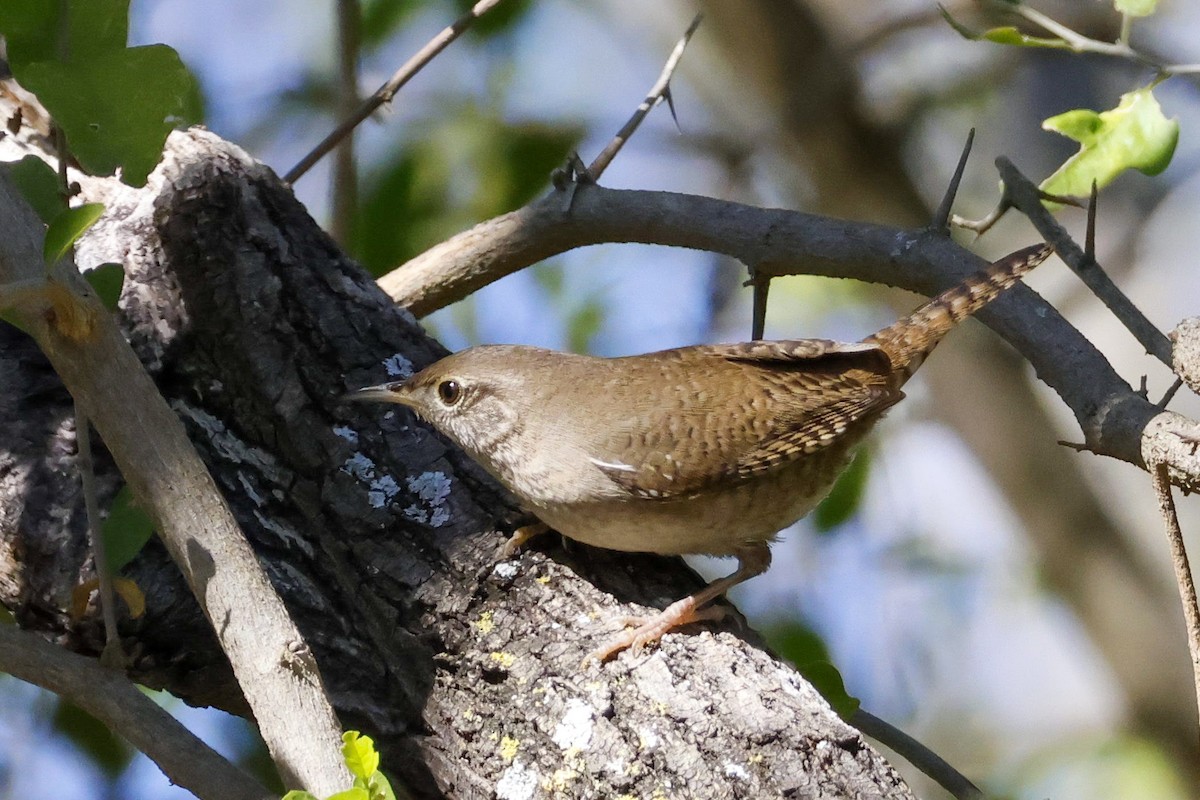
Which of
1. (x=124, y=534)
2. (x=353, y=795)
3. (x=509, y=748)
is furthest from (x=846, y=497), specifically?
(x=353, y=795)

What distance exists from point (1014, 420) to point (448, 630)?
3.55 metres

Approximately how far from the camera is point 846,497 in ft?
11.1

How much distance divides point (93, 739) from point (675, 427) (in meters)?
1.61

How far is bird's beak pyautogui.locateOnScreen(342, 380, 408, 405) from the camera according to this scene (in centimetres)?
223

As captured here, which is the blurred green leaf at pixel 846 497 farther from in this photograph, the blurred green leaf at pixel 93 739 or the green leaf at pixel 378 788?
the green leaf at pixel 378 788

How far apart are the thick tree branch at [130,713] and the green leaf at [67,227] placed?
1.83ft

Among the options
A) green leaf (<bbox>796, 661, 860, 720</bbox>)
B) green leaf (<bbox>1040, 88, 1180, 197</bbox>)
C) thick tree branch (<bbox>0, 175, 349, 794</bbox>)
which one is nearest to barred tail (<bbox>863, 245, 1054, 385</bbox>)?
green leaf (<bbox>1040, 88, 1180, 197</bbox>)

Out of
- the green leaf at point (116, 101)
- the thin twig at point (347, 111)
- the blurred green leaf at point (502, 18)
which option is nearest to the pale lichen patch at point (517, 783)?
the green leaf at point (116, 101)

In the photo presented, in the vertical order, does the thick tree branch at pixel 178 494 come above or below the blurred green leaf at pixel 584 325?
below

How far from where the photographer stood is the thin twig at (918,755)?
214 cm

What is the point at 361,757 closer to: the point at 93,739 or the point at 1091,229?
the point at 1091,229

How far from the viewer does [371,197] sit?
3223 millimetres

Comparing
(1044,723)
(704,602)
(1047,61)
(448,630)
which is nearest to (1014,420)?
(1047,61)

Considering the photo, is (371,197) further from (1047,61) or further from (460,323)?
(1047,61)
